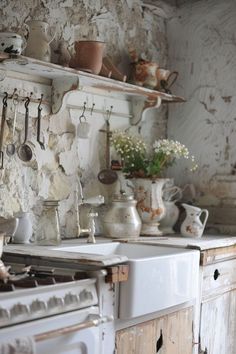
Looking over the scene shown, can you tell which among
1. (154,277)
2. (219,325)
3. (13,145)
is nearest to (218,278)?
(219,325)

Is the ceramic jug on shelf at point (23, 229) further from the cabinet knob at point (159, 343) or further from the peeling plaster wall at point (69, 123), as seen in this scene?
the cabinet knob at point (159, 343)

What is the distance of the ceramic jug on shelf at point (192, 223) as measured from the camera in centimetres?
296

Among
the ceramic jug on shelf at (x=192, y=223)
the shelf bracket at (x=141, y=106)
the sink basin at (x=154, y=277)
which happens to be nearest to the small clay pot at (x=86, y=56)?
the shelf bracket at (x=141, y=106)

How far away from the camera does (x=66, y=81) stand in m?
2.58

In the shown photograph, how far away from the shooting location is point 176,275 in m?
2.23

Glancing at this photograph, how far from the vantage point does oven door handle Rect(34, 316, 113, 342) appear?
5.22 ft

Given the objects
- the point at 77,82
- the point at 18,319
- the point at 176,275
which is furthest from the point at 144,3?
the point at 18,319

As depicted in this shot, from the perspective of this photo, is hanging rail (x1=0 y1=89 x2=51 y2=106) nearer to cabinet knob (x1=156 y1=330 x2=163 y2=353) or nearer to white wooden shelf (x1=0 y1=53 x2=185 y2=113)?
white wooden shelf (x1=0 y1=53 x2=185 y2=113)

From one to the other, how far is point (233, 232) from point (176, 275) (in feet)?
3.34

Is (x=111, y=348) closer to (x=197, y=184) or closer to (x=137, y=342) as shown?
(x=137, y=342)

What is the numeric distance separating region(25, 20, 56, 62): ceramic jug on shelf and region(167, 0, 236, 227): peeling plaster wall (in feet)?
3.93

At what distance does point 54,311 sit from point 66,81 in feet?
4.09

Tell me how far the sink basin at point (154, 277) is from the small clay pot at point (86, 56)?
825 millimetres

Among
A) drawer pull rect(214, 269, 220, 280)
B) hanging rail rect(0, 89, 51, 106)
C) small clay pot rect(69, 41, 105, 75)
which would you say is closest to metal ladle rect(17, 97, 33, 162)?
hanging rail rect(0, 89, 51, 106)
